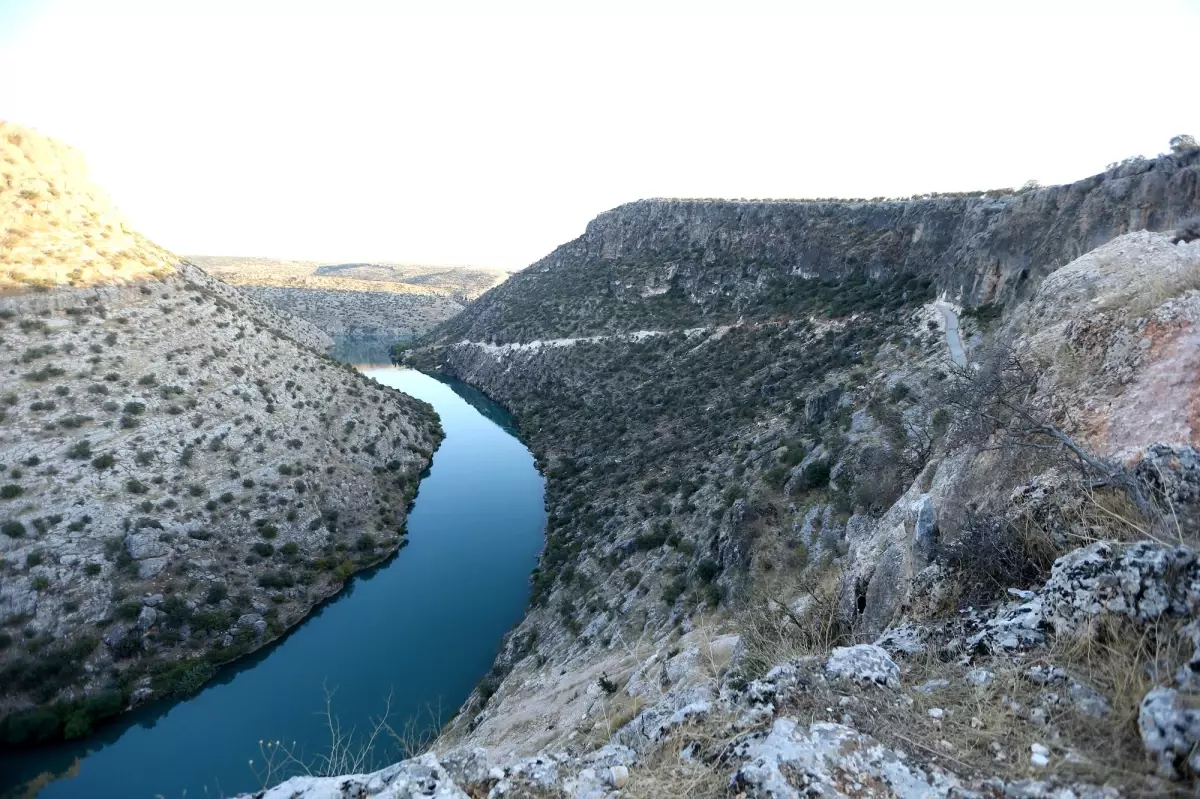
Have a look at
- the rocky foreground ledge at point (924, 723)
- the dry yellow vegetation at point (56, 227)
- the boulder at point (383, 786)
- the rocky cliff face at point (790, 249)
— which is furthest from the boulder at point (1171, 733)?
the dry yellow vegetation at point (56, 227)

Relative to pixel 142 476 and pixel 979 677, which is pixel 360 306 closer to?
pixel 142 476

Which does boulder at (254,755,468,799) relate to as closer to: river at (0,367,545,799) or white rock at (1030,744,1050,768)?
white rock at (1030,744,1050,768)

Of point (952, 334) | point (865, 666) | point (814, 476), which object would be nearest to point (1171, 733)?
point (865, 666)

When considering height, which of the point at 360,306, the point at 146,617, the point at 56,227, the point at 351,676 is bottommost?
the point at 351,676

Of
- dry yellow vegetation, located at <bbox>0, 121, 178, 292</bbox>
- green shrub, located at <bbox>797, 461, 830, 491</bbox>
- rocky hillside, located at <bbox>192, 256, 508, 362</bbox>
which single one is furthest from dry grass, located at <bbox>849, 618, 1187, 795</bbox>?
rocky hillside, located at <bbox>192, 256, 508, 362</bbox>

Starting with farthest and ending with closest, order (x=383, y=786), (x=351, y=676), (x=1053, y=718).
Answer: (x=351, y=676)
(x=383, y=786)
(x=1053, y=718)

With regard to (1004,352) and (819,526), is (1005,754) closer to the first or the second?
(1004,352)

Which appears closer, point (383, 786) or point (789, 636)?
point (383, 786)

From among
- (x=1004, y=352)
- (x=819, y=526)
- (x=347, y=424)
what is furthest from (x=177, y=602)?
(x=1004, y=352)
